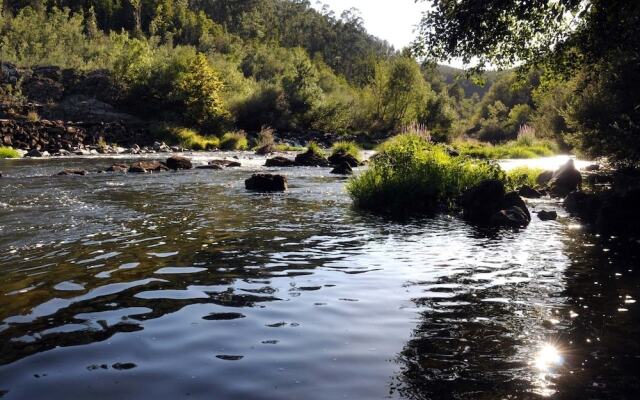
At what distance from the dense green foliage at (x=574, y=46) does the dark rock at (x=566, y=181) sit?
1625 mm

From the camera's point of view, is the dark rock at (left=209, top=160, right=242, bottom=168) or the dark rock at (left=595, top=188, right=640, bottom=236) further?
the dark rock at (left=209, top=160, right=242, bottom=168)

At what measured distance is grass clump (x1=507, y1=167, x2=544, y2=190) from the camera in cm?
1806

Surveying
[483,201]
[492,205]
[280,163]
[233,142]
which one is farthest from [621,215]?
[233,142]

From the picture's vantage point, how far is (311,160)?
31.7 metres

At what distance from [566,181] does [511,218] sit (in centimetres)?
784

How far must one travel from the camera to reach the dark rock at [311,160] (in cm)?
3144

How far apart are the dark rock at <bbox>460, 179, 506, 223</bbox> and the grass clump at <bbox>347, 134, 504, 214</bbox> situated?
1.00 meters

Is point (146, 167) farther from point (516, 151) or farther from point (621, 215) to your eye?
point (516, 151)

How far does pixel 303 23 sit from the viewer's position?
551ft

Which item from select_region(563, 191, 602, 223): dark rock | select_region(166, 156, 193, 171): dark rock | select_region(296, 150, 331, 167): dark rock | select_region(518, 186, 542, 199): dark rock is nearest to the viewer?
select_region(563, 191, 602, 223): dark rock

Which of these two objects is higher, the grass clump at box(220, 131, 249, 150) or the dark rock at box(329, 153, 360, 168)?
the grass clump at box(220, 131, 249, 150)

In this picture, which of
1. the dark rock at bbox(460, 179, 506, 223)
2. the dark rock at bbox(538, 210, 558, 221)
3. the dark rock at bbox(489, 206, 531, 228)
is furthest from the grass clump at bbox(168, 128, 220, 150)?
the dark rock at bbox(489, 206, 531, 228)

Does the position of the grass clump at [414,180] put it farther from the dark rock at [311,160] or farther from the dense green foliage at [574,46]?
the dark rock at [311,160]

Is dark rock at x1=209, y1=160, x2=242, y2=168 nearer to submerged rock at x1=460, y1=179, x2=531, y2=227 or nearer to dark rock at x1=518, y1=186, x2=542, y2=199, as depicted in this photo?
dark rock at x1=518, y1=186, x2=542, y2=199
